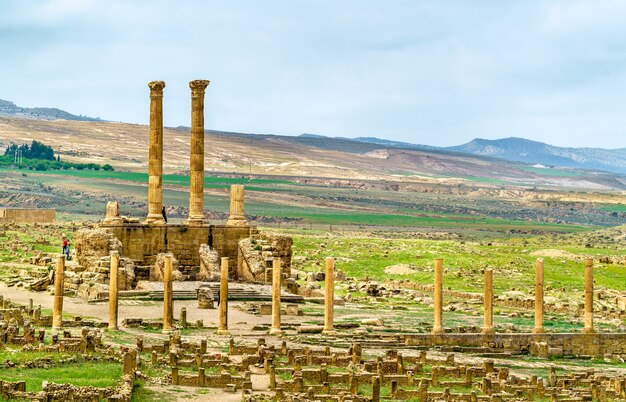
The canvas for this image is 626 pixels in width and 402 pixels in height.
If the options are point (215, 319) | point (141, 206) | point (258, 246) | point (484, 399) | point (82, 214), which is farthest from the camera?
point (141, 206)

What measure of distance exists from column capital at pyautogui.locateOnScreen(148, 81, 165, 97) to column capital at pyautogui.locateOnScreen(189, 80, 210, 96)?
110 centimetres

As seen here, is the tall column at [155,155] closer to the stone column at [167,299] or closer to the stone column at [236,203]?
the stone column at [236,203]

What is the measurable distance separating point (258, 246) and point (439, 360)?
56.0 ft

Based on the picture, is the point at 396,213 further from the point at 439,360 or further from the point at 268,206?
the point at 439,360

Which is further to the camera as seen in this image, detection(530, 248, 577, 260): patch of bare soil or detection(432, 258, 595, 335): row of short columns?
detection(530, 248, 577, 260): patch of bare soil

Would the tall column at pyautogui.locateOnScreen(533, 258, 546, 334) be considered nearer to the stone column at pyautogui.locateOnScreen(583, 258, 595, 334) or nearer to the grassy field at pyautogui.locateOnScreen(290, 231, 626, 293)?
the stone column at pyautogui.locateOnScreen(583, 258, 595, 334)

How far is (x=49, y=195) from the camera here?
144 metres

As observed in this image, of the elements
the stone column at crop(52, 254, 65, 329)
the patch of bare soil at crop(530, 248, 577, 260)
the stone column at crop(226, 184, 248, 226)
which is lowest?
the patch of bare soil at crop(530, 248, 577, 260)

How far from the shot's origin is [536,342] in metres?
47.8

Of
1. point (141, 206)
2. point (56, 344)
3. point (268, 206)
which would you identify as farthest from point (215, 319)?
point (268, 206)

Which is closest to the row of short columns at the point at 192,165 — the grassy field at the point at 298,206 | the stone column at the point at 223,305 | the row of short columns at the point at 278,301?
the stone column at the point at 223,305

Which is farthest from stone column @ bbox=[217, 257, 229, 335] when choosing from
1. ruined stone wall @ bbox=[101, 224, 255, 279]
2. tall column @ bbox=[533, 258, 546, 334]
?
ruined stone wall @ bbox=[101, 224, 255, 279]

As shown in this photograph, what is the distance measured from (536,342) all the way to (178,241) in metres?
16.0

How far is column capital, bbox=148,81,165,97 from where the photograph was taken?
59.5 meters
